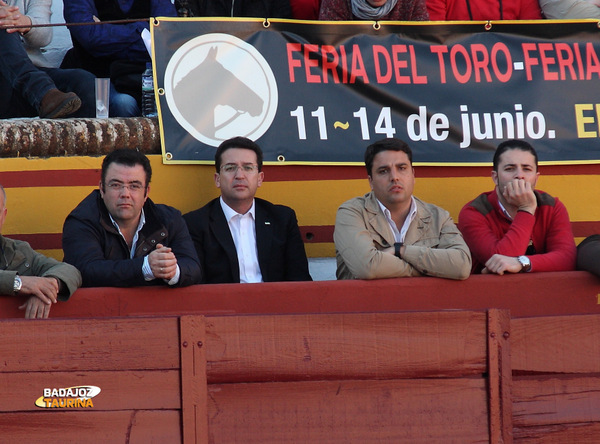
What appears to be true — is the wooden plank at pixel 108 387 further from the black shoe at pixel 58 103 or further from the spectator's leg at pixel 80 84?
the spectator's leg at pixel 80 84

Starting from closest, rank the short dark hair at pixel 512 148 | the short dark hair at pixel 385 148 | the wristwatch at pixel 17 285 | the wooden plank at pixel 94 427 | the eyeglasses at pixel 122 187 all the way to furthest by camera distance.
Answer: the wooden plank at pixel 94 427 → the wristwatch at pixel 17 285 → the eyeglasses at pixel 122 187 → the short dark hair at pixel 385 148 → the short dark hair at pixel 512 148

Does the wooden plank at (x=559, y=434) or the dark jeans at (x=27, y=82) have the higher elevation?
the dark jeans at (x=27, y=82)

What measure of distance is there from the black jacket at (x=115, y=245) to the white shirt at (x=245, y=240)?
0.39 m

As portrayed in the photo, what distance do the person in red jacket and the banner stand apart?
0.82 ft

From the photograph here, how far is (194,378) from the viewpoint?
3.97m

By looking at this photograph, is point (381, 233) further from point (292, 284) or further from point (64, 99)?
point (64, 99)

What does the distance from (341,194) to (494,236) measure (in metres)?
1.10

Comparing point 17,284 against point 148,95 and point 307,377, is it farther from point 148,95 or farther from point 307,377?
point 148,95

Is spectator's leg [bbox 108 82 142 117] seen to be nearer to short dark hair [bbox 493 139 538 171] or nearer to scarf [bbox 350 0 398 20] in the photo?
scarf [bbox 350 0 398 20]

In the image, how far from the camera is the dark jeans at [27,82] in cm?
547

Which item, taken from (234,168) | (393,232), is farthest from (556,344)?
(234,168)

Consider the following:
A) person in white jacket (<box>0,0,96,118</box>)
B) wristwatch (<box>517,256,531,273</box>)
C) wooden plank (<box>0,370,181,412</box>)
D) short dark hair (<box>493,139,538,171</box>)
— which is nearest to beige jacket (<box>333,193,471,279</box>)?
wristwatch (<box>517,256,531,273</box>)

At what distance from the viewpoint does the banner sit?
18.4ft

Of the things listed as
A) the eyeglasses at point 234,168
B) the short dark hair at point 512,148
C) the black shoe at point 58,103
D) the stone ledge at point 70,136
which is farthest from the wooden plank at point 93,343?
the short dark hair at point 512,148
